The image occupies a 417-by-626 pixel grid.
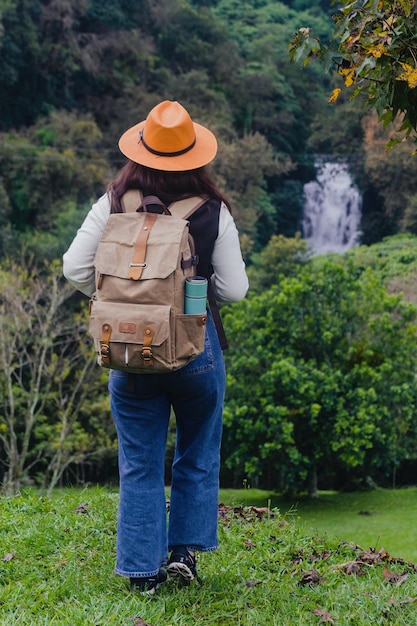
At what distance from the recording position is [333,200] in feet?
147

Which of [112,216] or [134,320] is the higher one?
[112,216]

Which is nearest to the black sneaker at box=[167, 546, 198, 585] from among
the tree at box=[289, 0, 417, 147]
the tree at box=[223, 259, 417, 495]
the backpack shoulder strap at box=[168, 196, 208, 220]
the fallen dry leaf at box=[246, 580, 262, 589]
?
the fallen dry leaf at box=[246, 580, 262, 589]

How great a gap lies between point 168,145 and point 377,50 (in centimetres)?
83

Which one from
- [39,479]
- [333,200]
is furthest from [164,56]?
[39,479]

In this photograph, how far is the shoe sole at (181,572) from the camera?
133 inches

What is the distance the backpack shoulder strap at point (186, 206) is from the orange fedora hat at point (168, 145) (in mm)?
118

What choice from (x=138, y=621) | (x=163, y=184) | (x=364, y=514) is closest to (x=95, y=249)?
(x=163, y=184)

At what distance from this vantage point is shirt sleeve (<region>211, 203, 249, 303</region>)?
324 cm

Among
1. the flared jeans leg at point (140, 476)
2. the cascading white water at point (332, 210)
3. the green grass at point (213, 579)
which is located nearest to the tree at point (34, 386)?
the green grass at point (213, 579)

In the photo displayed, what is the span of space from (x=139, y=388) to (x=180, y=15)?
4246 cm

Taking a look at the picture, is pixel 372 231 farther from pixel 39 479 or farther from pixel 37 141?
pixel 39 479

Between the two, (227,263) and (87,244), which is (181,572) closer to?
(227,263)

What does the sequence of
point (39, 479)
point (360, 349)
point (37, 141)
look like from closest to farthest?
point (360, 349)
point (39, 479)
point (37, 141)

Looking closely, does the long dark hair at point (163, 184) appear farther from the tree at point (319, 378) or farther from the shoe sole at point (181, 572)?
the tree at point (319, 378)
